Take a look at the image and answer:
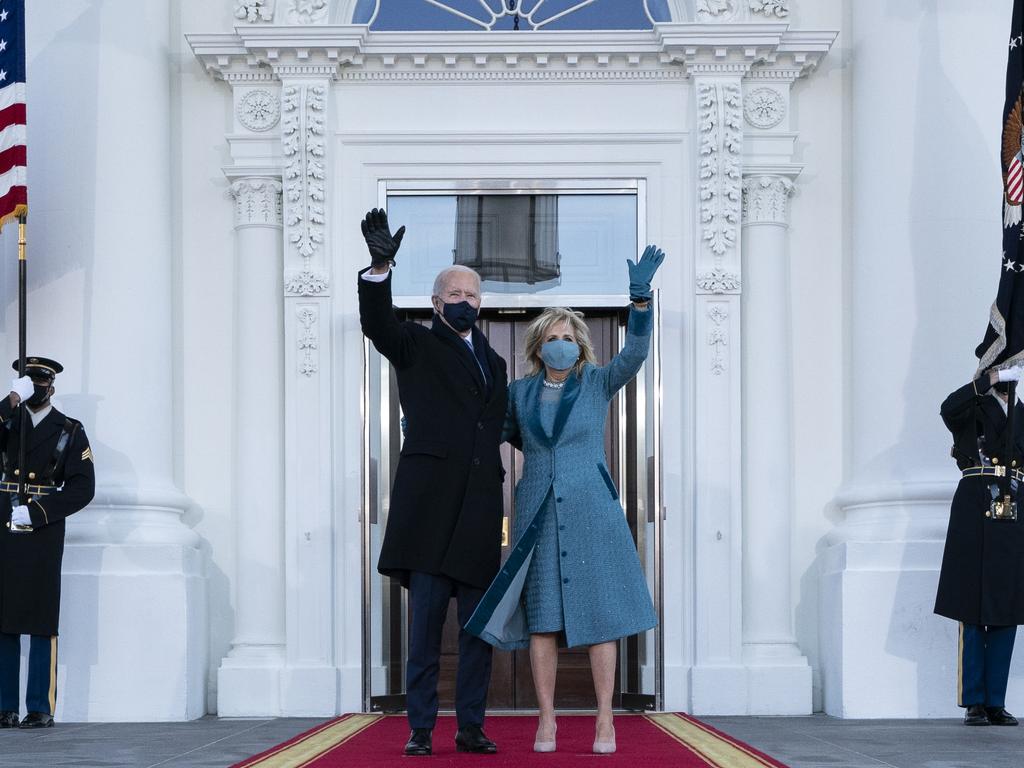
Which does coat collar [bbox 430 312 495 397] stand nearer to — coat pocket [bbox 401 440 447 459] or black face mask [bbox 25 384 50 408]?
coat pocket [bbox 401 440 447 459]

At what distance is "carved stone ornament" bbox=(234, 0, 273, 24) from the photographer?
9297mm

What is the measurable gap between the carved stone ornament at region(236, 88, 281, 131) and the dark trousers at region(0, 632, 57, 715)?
3179 mm

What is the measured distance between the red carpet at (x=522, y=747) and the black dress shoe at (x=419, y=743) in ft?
0.14

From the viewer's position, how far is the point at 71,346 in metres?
8.82

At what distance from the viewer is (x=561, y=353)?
19.5 feet

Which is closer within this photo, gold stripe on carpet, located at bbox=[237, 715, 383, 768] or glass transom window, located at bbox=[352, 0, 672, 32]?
gold stripe on carpet, located at bbox=[237, 715, 383, 768]

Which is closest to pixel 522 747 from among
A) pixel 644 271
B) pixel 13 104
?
pixel 644 271

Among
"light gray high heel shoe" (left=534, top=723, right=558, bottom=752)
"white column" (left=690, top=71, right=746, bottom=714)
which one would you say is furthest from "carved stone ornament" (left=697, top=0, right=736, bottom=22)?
"light gray high heel shoe" (left=534, top=723, right=558, bottom=752)

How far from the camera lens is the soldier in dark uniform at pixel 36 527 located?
7.72m

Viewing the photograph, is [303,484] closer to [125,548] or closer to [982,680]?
[125,548]

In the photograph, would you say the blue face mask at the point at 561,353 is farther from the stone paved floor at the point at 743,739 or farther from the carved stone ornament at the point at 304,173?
the carved stone ornament at the point at 304,173

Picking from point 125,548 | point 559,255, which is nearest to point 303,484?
point 125,548

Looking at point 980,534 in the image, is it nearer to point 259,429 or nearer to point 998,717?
point 998,717

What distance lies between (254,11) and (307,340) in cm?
194
